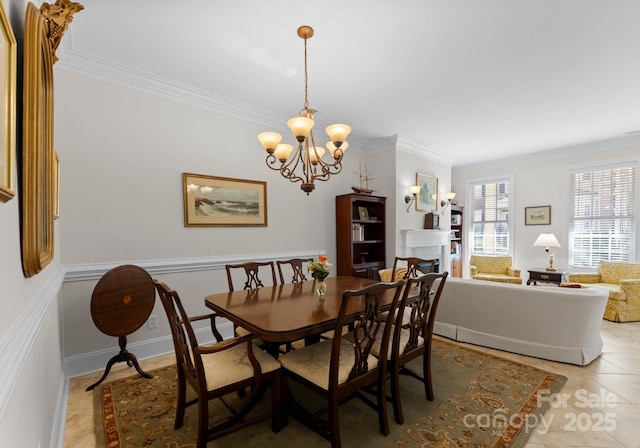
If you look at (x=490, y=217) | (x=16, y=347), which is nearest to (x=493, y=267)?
(x=490, y=217)

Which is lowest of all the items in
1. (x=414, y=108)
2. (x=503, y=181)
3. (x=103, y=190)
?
(x=103, y=190)

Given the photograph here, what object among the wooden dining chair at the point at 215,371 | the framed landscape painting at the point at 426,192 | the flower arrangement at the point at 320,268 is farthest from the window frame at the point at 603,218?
the wooden dining chair at the point at 215,371

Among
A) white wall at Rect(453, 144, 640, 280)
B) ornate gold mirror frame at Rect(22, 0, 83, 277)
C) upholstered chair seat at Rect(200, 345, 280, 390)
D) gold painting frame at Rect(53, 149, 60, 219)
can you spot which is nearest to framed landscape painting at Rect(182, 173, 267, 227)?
gold painting frame at Rect(53, 149, 60, 219)

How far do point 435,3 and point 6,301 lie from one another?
2.59 metres

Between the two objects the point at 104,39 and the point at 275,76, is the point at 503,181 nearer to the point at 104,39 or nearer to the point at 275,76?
the point at 275,76

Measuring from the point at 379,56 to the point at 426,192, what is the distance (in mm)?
3282

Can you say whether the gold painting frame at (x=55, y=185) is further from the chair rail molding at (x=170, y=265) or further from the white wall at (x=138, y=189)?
the chair rail molding at (x=170, y=265)

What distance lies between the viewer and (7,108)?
36.6 inches

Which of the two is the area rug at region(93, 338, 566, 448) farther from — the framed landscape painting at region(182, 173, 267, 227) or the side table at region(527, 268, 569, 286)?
the side table at region(527, 268, 569, 286)

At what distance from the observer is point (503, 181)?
6535 millimetres

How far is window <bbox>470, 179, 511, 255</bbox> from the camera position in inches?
257

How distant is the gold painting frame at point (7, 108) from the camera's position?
88 centimetres

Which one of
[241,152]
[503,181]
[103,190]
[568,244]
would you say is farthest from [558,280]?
[103,190]

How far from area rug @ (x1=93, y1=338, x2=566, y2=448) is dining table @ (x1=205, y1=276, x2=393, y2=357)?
58 cm
